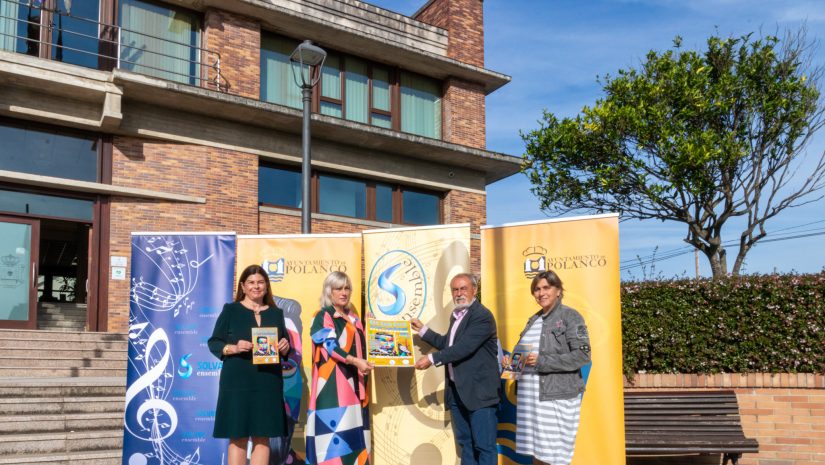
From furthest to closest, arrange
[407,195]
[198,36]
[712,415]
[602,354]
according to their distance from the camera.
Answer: [407,195], [198,36], [712,415], [602,354]

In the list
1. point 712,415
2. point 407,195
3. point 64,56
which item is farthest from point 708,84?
point 64,56

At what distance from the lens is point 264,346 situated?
5844mm

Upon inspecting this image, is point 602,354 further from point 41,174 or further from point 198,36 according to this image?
point 198,36

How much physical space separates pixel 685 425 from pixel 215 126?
1251cm

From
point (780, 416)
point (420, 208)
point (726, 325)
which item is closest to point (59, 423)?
point (726, 325)

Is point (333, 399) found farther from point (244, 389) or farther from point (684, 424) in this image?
point (684, 424)

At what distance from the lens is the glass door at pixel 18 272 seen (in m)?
13.9

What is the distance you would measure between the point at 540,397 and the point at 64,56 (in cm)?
1374

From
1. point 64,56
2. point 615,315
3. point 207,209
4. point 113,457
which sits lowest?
point 113,457

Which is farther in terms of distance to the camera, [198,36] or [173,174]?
[198,36]

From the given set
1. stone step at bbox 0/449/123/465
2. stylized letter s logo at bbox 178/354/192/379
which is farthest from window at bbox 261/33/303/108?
stone step at bbox 0/449/123/465

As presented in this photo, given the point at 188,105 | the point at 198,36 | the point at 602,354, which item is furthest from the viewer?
the point at 198,36

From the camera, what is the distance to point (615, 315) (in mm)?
6680

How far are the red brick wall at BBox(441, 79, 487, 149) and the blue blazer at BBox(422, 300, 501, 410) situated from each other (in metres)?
13.9
